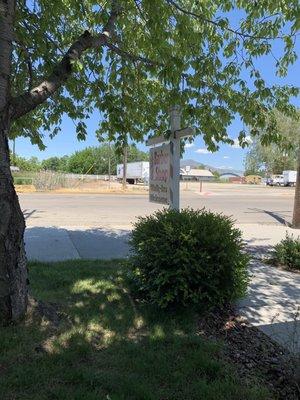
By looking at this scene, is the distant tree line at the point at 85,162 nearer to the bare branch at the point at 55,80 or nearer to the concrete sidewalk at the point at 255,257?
the concrete sidewalk at the point at 255,257

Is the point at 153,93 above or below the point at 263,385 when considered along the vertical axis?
above

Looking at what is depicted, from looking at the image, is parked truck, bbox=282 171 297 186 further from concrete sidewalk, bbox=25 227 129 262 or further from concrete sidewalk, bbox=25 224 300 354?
concrete sidewalk, bbox=25 227 129 262

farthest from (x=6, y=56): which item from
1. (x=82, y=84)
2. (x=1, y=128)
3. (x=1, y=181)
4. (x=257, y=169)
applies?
(x=257, y=169)

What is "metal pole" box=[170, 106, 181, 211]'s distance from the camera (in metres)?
6.18

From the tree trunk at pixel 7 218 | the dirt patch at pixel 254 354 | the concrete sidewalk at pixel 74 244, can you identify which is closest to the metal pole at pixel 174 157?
the concrete sidewalk at pixel 74 244

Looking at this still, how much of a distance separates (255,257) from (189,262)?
441 centimetres

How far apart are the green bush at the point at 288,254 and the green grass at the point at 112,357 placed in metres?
3.58

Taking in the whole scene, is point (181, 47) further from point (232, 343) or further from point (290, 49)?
point (232, 343)

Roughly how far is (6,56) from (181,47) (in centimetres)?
252

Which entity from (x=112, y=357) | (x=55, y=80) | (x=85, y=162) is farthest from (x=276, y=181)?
(x=112, y=357)

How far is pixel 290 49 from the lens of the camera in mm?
5707

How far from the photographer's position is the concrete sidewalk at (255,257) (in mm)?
4785

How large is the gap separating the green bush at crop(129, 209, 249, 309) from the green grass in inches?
9.5

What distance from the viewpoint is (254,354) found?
4031mm
